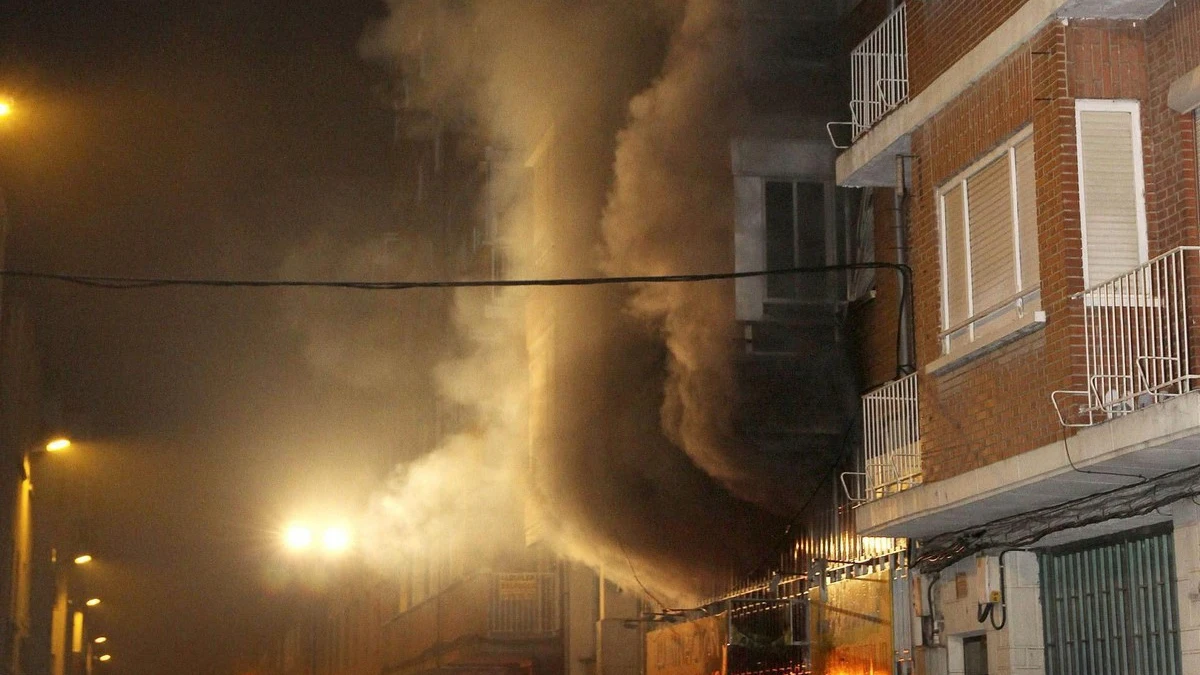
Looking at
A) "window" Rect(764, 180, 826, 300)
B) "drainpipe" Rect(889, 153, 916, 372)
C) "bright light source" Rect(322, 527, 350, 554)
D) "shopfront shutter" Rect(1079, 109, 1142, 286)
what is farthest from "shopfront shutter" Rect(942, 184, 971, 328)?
"bright light source" Rect(322, 527, 350, 554)

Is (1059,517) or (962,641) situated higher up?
(1059,517)

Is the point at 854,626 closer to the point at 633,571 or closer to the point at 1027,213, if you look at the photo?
the point at 1027,213

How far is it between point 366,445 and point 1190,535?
1563 inches

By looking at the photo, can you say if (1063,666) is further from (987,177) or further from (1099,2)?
(1099,2)

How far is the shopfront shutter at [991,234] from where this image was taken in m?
12.2

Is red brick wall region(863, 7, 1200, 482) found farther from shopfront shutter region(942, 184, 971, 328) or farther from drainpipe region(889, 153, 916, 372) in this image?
drainpipe region(889, 153, 916, 372)

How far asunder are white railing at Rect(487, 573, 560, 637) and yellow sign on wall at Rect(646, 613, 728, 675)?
16.3 feet

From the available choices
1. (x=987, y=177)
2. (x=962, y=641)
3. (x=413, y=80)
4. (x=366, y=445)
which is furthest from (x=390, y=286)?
(x=366, y=445)

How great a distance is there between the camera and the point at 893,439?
47.3 ft

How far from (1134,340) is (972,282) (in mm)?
2170

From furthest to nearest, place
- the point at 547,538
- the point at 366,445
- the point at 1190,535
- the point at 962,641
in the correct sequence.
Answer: the point at 366,445
the point at 547,538
the point at 962,641
the point at 1190,535

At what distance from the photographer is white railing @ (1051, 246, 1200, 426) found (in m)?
10.3

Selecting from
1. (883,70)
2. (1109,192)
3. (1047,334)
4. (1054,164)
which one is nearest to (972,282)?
(1047,334)

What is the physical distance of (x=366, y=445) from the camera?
48.5 metres
